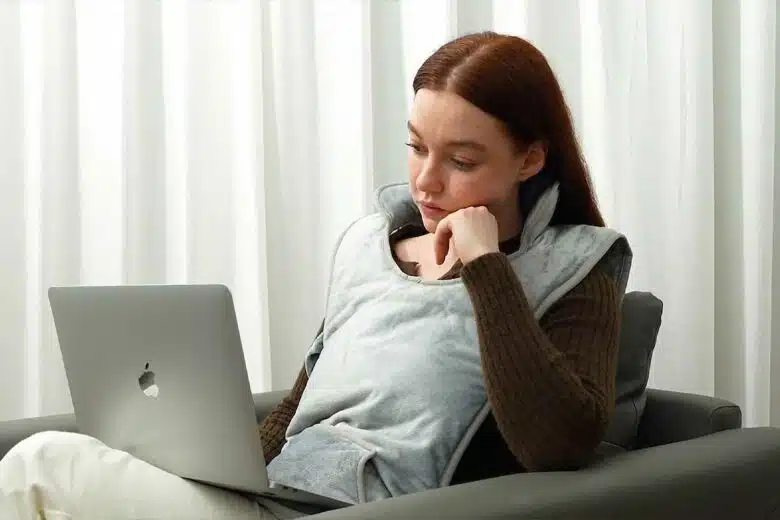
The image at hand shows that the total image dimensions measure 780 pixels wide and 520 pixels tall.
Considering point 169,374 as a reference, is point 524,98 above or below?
above

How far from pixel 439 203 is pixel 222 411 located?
489 millimetres

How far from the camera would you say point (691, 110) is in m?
2.21

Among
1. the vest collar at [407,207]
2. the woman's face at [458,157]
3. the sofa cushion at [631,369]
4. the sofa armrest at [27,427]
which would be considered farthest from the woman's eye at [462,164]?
the sofa armrest at [27,427]

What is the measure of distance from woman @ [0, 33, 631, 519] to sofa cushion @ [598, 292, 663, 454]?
0.49ft

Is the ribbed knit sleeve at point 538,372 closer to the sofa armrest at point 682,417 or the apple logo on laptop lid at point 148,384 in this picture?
the sofa armrest at point 682,417

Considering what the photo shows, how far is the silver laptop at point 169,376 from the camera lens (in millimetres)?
1042

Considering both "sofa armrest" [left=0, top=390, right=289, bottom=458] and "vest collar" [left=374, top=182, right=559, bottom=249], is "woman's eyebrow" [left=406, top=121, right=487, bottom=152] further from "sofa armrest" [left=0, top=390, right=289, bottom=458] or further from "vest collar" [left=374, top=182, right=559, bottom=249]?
"sofa armrest" [left=0, top=390, right=289, bottom=458]

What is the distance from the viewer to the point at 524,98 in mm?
1370

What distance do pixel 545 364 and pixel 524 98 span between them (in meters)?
0.41

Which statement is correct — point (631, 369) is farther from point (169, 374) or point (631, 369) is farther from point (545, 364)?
point (169, 374)

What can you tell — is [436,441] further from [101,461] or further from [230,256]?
[230,256]

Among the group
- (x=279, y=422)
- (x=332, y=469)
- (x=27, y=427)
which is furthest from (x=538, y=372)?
(x=27, y=427)

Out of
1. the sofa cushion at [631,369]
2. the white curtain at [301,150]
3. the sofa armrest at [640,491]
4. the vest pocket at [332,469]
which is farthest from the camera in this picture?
the white curtain at [301,150]

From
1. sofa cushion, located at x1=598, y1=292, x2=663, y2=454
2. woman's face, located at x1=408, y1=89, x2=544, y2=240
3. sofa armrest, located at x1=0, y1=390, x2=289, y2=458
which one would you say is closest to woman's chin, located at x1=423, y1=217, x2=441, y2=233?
woman's face, located at x1=408, y1=89, x2=544, y2=240
